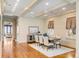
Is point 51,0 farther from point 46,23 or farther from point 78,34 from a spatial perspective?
point 46,23

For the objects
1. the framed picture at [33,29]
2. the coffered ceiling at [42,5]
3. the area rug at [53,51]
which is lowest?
the area rug at [53,51]

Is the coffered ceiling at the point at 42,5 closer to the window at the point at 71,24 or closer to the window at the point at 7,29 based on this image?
the window at the point at 71,24

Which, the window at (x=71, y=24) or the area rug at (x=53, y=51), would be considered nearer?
the area rug at (x=53, y=51)

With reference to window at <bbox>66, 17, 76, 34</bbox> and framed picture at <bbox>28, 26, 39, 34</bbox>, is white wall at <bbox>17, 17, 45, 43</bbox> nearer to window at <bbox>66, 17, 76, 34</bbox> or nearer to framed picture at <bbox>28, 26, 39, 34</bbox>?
framed picture at <bbox>28, 26, 39, 34</bbox>

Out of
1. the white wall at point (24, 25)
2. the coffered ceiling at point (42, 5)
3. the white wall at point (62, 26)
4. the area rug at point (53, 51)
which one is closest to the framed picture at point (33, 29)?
the white wall at point (24, 25)

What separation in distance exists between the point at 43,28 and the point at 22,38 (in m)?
2.97

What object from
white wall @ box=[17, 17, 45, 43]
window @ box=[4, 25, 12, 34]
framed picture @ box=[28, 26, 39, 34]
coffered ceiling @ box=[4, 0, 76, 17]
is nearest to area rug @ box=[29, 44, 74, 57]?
coffered ceiling @ box=[4, 0, 76, 17]

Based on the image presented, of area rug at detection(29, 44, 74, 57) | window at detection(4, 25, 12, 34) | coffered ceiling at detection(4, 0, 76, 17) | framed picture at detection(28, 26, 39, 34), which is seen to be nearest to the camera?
coffered ceiling at detection(4, 0, 76, 17)

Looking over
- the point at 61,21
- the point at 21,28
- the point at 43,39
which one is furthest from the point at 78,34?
the point at 21,28

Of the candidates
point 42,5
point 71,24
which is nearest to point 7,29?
point 71,24

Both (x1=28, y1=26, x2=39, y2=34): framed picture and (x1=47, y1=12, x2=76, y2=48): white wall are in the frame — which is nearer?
(x1=47, y1=12, x2=76, y2=48): white wall

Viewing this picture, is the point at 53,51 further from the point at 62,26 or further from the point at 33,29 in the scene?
the point at 33,29

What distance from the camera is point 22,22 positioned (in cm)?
1150

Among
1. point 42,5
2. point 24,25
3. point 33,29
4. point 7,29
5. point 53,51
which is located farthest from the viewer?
point 7,29
